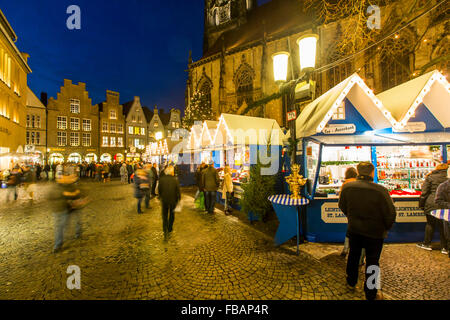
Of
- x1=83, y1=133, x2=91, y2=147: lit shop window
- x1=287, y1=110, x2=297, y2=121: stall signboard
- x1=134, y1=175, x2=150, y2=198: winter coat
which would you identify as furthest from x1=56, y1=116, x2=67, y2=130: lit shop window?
x1=287, y1=110, x2=297, y2=121: stall signboard

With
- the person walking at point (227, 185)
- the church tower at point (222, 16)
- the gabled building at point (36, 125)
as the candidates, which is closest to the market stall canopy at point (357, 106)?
the person walking at point (227, 185)

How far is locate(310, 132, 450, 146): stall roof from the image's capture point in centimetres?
468

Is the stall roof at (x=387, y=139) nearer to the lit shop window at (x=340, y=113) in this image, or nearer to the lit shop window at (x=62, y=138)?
the lit shop window at (x=340, y=113)

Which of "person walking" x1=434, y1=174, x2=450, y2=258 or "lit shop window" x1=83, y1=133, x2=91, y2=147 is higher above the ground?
"lit shop window" x1=83, y1=133, x2=91, y2=147

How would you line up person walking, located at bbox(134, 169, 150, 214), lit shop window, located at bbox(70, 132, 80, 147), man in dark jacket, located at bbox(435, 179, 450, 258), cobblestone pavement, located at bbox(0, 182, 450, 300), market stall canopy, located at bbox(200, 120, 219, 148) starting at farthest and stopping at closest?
1. lit shop window, located at bbox(70, 132, 80, 147)
2. market stall canopy, located at bbox(200, 120, 219, 148)
3. person walking, located at bbox(134, 169, 150, 214)
4. man in dark jacket, located at bbox(435, 179, 450, 258)
5. cobblestone pavement, located at bbox(0, 182, 450, 300)

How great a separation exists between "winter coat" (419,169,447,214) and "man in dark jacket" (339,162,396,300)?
2584 millimetres

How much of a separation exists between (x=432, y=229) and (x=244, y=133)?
537cm

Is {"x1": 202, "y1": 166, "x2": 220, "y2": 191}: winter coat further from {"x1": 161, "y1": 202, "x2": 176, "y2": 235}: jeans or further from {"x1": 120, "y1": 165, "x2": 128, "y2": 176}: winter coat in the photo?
{"x1": 120, "y1": 165, "x2": 128, "y2": 176}: winter coat

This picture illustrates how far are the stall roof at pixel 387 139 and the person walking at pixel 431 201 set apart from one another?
901 mm

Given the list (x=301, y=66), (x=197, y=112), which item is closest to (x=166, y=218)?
(x=301, y=66)
